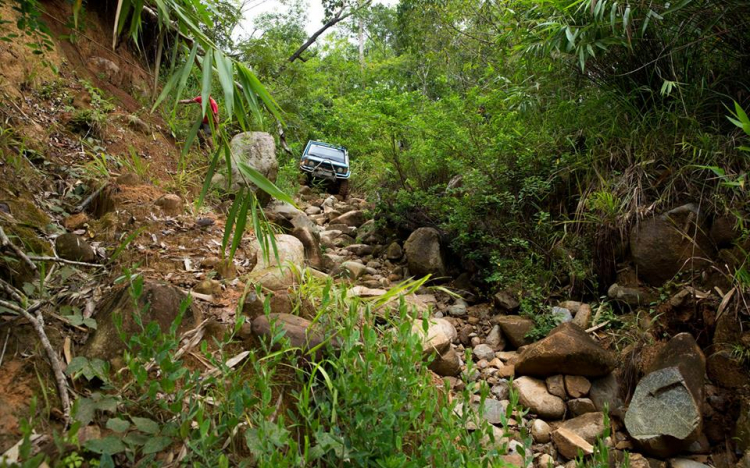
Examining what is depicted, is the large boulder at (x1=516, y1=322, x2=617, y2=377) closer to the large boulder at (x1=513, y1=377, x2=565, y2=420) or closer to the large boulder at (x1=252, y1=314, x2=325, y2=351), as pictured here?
the large boulder at (x1=513, y1=377, x2=565, y2=420)

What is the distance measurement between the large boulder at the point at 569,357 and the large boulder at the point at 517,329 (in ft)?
1.45

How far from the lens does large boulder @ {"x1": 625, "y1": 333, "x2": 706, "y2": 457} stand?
2.53 m

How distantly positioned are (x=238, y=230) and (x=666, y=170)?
12.1ft

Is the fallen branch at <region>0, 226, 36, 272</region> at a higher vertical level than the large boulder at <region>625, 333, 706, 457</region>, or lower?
higher

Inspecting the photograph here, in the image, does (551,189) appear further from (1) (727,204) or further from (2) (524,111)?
(1) (727,204)

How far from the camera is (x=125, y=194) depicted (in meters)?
3.04

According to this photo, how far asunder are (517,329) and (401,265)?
217 centimetres

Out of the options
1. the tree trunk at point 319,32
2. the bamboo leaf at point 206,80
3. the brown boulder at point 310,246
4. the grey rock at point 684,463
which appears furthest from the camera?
the tree trunk at point 319,32

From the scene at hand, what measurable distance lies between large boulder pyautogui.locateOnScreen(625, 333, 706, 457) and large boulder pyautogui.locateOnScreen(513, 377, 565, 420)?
42 cm

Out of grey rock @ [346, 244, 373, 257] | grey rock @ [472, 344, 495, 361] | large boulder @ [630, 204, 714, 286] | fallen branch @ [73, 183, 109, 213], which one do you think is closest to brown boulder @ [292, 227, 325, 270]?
grey rock @ [346, 244, 373, 257]

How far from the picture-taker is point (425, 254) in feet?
17.0

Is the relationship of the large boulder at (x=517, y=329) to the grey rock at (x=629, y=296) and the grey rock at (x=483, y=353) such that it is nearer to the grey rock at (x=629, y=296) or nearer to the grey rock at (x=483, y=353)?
the grey rock at (x=483, y=353)

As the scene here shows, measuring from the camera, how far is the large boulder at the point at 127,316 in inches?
64.3

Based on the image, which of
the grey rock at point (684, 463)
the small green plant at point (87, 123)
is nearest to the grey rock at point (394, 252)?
the small green plant at point (87, 123)
